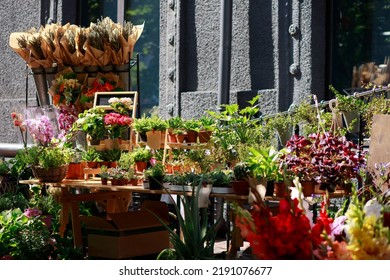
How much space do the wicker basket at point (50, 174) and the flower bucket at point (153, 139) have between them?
85cm

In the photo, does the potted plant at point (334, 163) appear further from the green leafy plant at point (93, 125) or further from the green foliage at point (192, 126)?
the green leafy plant at point (93, 125)

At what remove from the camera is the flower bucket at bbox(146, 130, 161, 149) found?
7461 millimetres

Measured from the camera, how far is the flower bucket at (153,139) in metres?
7.46

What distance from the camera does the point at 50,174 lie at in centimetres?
702

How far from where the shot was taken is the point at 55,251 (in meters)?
6.58

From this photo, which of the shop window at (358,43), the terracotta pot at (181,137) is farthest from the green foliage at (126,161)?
the shop window at (358,43)

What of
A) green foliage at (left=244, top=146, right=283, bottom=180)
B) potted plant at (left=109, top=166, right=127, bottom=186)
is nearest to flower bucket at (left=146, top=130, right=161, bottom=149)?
potted plant at (left=109, top=166, right=127, bottom=186)

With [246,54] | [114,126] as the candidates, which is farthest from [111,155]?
[246,54]

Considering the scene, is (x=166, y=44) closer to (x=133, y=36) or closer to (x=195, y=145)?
(x=133, y=36)

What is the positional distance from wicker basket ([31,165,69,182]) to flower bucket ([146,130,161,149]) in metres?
0.85

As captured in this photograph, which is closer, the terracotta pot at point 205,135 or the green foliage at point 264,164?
the green foliage at point 264,164

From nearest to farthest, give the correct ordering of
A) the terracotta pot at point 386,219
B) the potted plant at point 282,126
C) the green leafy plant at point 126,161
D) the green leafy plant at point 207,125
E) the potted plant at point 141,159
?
the terracotta pot at point 386,219 < the potted plant at point 282,126 < the green leafy plant at point 126,161 < the potted plant at point 141,159 < the green leafy plant at point 207,125

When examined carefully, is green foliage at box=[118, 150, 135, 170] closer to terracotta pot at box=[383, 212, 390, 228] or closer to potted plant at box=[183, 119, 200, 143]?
potted plant at box=[183, 119, 200, 143]
